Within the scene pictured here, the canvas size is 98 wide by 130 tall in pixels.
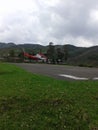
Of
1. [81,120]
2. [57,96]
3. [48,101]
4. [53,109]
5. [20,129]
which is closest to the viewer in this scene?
[20,129]

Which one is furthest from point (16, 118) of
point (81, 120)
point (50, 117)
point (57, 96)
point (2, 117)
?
point (57, 96)

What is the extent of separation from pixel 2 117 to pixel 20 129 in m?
0.87

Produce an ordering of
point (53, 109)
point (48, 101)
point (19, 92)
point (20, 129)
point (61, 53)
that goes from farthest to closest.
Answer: point (61, 53), point (19, 92), point (48, 101), point (53, 109), point (20, 129)

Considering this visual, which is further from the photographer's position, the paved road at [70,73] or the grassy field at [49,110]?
the paved road at [70,73]

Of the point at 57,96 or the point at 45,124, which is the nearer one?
the point at 45,124

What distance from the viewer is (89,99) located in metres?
8.33

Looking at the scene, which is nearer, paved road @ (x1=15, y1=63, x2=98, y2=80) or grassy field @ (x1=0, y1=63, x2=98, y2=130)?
grassy field @ (x1=0, y1=63, x2=98, y2=130)

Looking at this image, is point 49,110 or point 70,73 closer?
point 49,110

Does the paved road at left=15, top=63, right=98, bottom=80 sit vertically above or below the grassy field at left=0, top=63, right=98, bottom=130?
above

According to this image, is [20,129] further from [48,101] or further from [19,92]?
[19,92]

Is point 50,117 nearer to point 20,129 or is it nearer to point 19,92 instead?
point 20,129

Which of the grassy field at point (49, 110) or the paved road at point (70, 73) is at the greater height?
the paved road at point (70, 73)

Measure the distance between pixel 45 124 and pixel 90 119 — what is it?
1005 millimetres

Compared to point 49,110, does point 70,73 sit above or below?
above
